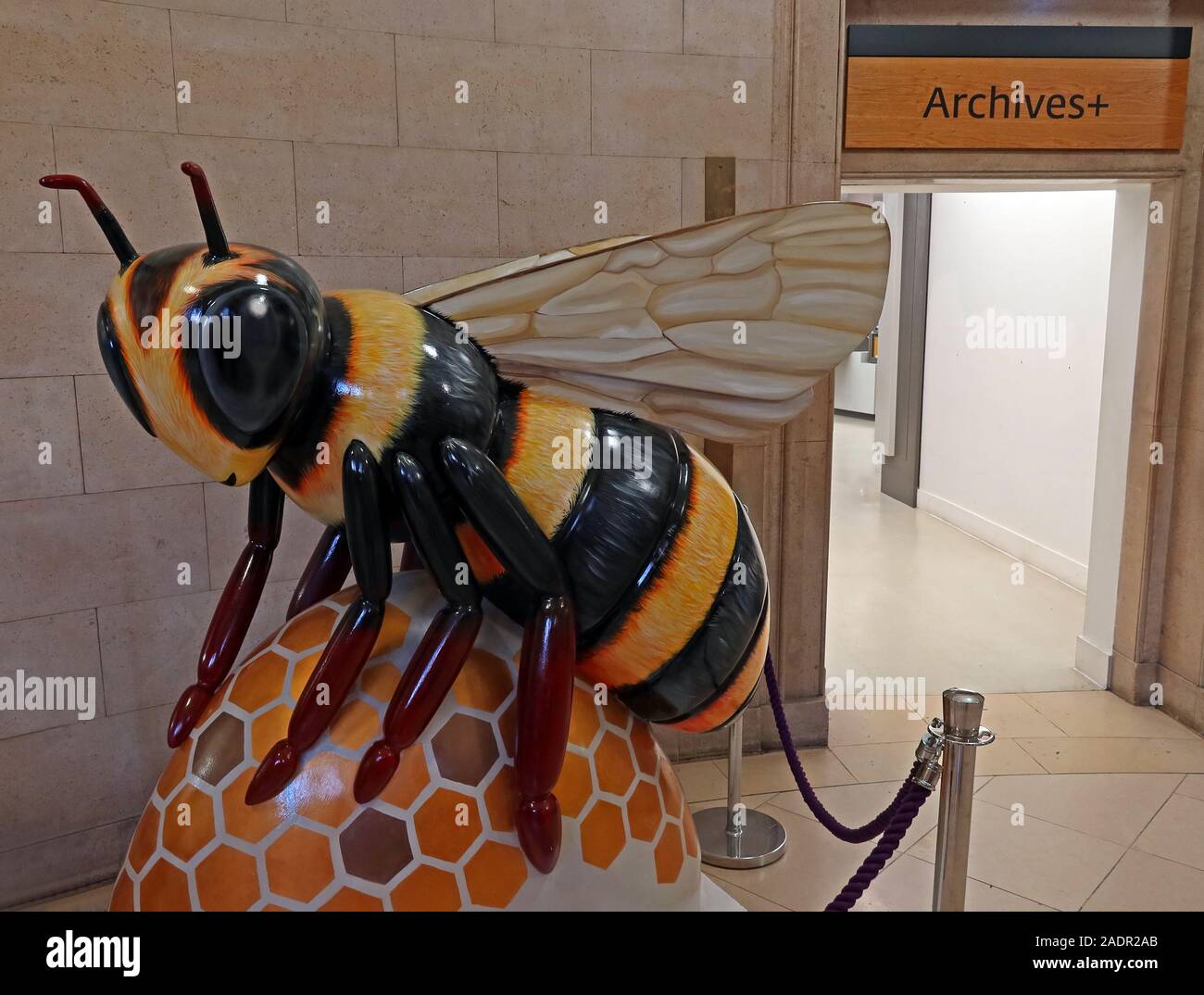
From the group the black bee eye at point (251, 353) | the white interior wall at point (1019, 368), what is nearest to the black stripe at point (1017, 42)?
the white interior wall at point (1019, 368)

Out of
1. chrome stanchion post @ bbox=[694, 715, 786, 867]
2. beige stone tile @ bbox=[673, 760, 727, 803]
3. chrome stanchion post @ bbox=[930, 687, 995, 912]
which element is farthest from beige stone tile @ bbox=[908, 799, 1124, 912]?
chrome stanchion post @ bbox=[930, 687, 995, 912]

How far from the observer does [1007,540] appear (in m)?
8.30

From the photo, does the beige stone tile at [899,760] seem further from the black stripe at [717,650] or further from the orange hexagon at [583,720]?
the orange hexagon at [583,720]

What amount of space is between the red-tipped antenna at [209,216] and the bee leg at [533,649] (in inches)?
18.3

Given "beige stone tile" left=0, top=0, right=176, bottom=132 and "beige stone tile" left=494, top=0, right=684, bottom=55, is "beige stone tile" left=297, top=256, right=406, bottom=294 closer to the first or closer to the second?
"beige stone tile" left=0, top=0, right=176, bottom=132

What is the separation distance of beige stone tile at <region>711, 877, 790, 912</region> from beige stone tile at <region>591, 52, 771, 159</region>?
290 centimetres

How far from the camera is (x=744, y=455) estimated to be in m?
4.43

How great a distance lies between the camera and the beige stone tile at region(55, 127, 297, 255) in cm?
335

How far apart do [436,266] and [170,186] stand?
98 cm

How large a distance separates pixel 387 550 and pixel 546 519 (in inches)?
11.1
